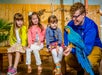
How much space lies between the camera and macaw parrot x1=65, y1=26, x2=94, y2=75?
4313 mm

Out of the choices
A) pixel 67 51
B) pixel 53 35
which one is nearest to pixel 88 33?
pixel 67 51

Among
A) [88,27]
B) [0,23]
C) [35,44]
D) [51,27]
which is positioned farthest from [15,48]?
[88,27]

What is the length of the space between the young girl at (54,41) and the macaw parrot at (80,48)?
2.38 feet

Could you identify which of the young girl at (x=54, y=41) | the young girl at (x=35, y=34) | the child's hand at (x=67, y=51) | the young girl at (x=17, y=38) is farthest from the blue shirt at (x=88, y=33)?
the young girl at (x=17, y=38)

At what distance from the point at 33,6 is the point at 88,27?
2.80m

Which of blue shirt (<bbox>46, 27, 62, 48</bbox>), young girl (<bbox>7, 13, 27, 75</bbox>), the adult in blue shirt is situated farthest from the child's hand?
young girl (<bbox>7, 13, 27, 75</bbox>)

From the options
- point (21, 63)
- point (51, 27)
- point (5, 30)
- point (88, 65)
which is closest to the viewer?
point (88, 65)

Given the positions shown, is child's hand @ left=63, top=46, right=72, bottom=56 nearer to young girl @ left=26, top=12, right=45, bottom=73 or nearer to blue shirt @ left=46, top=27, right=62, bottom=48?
blue shirt @ left=46, top=27, right=62, bottom=48

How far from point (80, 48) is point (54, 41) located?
1.04m

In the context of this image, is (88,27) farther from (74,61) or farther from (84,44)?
(74,61)

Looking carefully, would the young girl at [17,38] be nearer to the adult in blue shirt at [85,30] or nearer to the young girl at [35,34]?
the young girl at [35,34]

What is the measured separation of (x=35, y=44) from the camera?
5.44 metres

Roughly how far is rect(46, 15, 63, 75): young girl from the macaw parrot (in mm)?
725

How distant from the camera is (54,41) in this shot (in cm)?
534
